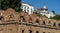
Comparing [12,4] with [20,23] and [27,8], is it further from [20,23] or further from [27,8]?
[27,8]

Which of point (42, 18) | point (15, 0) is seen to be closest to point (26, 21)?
point (42, 18)

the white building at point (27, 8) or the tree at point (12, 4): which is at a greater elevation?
the tree at point (12, 4)

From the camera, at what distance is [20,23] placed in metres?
50.7

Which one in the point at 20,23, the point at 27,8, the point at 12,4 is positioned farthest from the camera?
the point at 27,8

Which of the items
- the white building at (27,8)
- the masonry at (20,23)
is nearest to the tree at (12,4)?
the masonry at (20,23)

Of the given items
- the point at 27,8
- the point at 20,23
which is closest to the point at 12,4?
the point at 20,23

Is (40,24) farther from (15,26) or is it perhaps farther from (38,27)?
(15,26)

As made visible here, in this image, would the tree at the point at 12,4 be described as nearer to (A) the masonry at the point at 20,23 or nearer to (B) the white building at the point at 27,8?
(A) the masonry at the point at 20,23

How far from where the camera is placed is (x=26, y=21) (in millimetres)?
52469

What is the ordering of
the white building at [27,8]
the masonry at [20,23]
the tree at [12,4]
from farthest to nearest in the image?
the white building at [27,8]
the tree at [12,4]
the masonry at [20,23]

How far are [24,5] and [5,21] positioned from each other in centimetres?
7578

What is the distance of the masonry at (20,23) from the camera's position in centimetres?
5038

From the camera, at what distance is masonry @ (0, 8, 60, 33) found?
50375 mm

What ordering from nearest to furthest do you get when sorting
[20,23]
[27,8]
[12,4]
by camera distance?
[20,23], [12,4], [27,8]
